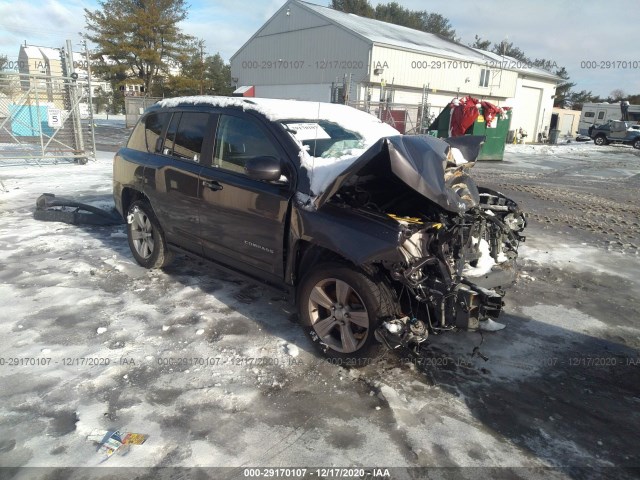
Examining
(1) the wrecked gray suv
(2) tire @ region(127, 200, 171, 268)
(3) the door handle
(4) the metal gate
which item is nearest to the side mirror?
(1) the wrecked gray suv

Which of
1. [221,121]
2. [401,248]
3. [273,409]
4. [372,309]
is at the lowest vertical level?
[273,409]

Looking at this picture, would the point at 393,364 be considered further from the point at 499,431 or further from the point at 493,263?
the point at 493,263

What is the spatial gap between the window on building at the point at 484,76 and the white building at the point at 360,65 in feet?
0.23

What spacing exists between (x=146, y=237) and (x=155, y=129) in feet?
4.06

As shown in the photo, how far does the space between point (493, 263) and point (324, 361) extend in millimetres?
1572

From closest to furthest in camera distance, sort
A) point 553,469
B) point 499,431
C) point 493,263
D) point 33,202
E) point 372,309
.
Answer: point 553,469, point 499,431, point 372,309, point 493,263, point 33,202

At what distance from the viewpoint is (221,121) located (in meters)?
4.18

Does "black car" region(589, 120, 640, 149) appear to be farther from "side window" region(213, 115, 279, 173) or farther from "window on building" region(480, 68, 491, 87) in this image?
"side window" region(213, 115, 279, 173)

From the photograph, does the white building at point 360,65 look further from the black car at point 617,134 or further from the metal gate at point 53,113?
the metal gate at point 53,113

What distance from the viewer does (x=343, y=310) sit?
3.39m

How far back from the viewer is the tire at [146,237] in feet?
16.6

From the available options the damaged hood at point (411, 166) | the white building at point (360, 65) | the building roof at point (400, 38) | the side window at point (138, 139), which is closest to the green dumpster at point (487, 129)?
the white building at point (360, 65)

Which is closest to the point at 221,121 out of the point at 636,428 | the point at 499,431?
the point at 499,431

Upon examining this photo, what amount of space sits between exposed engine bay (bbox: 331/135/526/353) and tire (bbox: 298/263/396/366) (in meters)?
0.14
